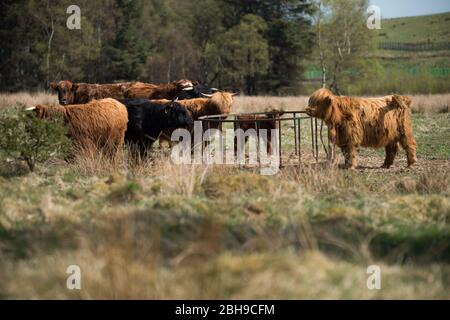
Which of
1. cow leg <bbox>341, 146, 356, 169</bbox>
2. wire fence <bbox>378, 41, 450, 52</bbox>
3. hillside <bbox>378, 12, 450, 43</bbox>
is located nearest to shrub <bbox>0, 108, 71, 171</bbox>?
cow leg <bbox>341, 146, 356, 169</bbox>

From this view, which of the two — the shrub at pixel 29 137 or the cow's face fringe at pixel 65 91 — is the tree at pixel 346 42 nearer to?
the cow's face fringe at pixel 65 91

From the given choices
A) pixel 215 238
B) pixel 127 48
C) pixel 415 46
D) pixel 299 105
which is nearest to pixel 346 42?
pixel 127 48

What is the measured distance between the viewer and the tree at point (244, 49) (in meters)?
49.1

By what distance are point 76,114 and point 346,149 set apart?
490 cm

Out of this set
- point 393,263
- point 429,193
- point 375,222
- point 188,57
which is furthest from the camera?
point 188,57

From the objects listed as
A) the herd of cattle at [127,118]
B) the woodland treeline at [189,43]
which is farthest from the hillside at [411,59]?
the herd of cattle at [127,118]

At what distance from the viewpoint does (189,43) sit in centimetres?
5503

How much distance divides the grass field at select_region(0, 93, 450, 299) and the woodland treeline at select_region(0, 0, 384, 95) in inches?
1392

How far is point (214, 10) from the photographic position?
5538 centimetres

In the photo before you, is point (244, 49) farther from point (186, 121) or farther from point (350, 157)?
point (350, 157)

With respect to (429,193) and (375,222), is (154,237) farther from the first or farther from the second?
Result: (429,193)

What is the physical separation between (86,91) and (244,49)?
31073 millimetres

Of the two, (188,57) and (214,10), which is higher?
(214,10)
